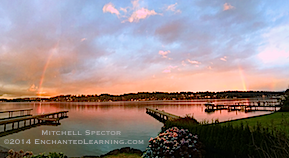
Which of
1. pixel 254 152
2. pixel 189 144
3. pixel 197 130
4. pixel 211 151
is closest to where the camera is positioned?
pixel 254 152

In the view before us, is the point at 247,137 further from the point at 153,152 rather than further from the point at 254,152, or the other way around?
the point at 153,152

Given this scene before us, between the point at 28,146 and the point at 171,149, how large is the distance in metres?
22.6

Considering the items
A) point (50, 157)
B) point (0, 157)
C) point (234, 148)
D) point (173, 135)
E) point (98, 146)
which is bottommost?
point (98, 146)

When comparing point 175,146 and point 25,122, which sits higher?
point 175,146

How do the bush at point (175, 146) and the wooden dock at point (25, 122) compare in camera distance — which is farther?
the wooden dock at point (25, 122)

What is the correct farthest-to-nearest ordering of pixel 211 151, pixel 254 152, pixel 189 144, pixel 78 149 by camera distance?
pixel 78 149 < pixel 211 151 < pixel 189 144 < pixel 254 152

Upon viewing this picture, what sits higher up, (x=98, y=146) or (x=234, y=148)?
(x=234, y=148)

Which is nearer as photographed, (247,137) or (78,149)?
(247,137)

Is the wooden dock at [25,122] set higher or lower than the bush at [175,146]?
lower

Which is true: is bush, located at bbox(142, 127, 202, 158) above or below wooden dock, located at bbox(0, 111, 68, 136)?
above

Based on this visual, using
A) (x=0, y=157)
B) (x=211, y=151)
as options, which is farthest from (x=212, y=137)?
(x=0, y=157)

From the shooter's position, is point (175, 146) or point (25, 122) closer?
point (175, 146)

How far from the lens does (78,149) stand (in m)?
20.9

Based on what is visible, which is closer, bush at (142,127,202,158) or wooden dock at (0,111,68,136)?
bush at (142,127,202,158)
